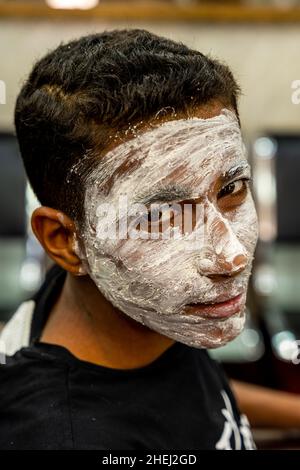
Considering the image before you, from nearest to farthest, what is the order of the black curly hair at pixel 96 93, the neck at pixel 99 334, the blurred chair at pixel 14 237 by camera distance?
the black curly hair at pixel 96 93, the neck at pixel 99 334, the blurred chair at pixel 14 237

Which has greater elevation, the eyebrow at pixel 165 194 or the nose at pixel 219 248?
the eyebrow at pixel 165 194

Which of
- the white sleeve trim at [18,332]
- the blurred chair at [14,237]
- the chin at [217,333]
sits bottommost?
the blurred chair at [14,237]

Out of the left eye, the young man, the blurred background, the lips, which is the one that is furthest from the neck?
the blurred background

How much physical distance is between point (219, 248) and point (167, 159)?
0.43 feet

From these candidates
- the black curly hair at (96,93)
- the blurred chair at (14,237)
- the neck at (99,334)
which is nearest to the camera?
the black curly hair at (96,93)

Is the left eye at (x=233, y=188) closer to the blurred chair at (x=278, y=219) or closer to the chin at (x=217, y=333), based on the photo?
the chin at (x=217, y=333)

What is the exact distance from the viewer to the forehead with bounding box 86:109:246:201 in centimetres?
78

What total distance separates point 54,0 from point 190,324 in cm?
171

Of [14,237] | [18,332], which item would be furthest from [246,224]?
[14,237]

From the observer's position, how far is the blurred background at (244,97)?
201 centimetres

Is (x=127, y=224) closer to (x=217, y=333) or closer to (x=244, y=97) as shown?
(x=217, y=333)

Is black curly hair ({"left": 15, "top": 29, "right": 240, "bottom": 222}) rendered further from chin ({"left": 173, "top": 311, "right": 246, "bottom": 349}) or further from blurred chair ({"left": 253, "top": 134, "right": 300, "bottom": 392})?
blurred chair ({"left": 253, "top": 134, "right": 300, "bottom": 392})

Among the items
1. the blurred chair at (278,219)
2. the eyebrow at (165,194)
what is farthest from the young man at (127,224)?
the blurred chair at (278,219)

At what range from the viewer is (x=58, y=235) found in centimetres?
87
